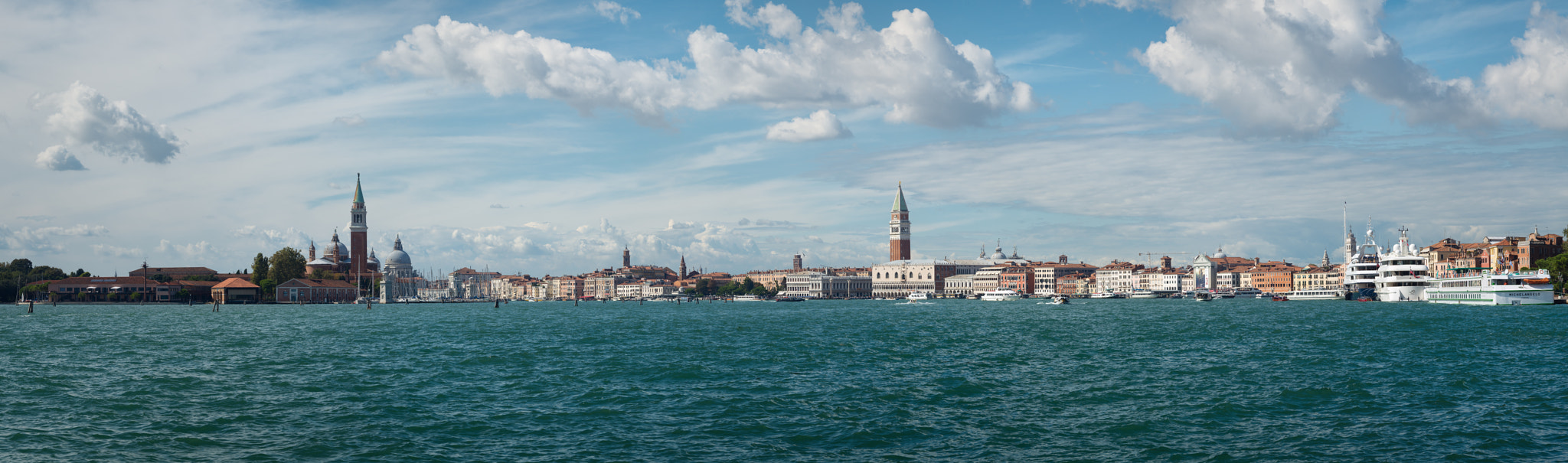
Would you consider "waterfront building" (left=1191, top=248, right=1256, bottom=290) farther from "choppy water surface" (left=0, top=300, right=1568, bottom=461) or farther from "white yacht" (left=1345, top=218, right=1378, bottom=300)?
"choppy water surface" (left=0, top=300, right=1568, bottom=461)

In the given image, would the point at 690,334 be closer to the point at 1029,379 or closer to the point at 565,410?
the point at 1029,379

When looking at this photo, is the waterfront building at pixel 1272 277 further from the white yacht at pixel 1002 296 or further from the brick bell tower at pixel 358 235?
the brick bell tower at pixel 358 235

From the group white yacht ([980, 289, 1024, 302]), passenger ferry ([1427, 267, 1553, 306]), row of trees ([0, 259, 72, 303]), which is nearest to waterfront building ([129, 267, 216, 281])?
row of trees ([0, 259, 72, 303])

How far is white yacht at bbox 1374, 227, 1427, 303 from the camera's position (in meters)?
82.9

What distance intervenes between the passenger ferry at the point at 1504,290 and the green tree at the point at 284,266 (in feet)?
395

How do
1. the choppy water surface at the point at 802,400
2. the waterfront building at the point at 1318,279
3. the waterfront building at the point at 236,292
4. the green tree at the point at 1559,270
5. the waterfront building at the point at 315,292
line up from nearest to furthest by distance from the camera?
the choppy water surface at the point at 802,400
the green tree at the point at 1559,270
the waterfront building at the point at 236,292
the waterfront building at the point at 315,292
the waterfront building at the point at 1318,279

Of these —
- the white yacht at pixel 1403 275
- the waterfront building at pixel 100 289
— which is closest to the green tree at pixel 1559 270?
the white yacht at pixel 1403 275

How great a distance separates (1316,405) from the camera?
18.5m

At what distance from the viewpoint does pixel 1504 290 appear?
70688mm

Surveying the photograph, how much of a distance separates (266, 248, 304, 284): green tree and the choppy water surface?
309ft

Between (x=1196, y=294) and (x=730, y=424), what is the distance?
157909 millimetres

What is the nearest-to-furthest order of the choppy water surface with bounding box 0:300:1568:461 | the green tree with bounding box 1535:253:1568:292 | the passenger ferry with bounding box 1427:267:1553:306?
the choppy water surface with bounding box 0:300:1568:461
the passenger ferry with bounding box 1427:267:1553:306
the green tree with bounding box 1535:253:1568:292

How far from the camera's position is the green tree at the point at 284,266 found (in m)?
126

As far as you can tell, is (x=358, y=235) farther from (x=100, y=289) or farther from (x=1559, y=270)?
(x=1559, y=270)
